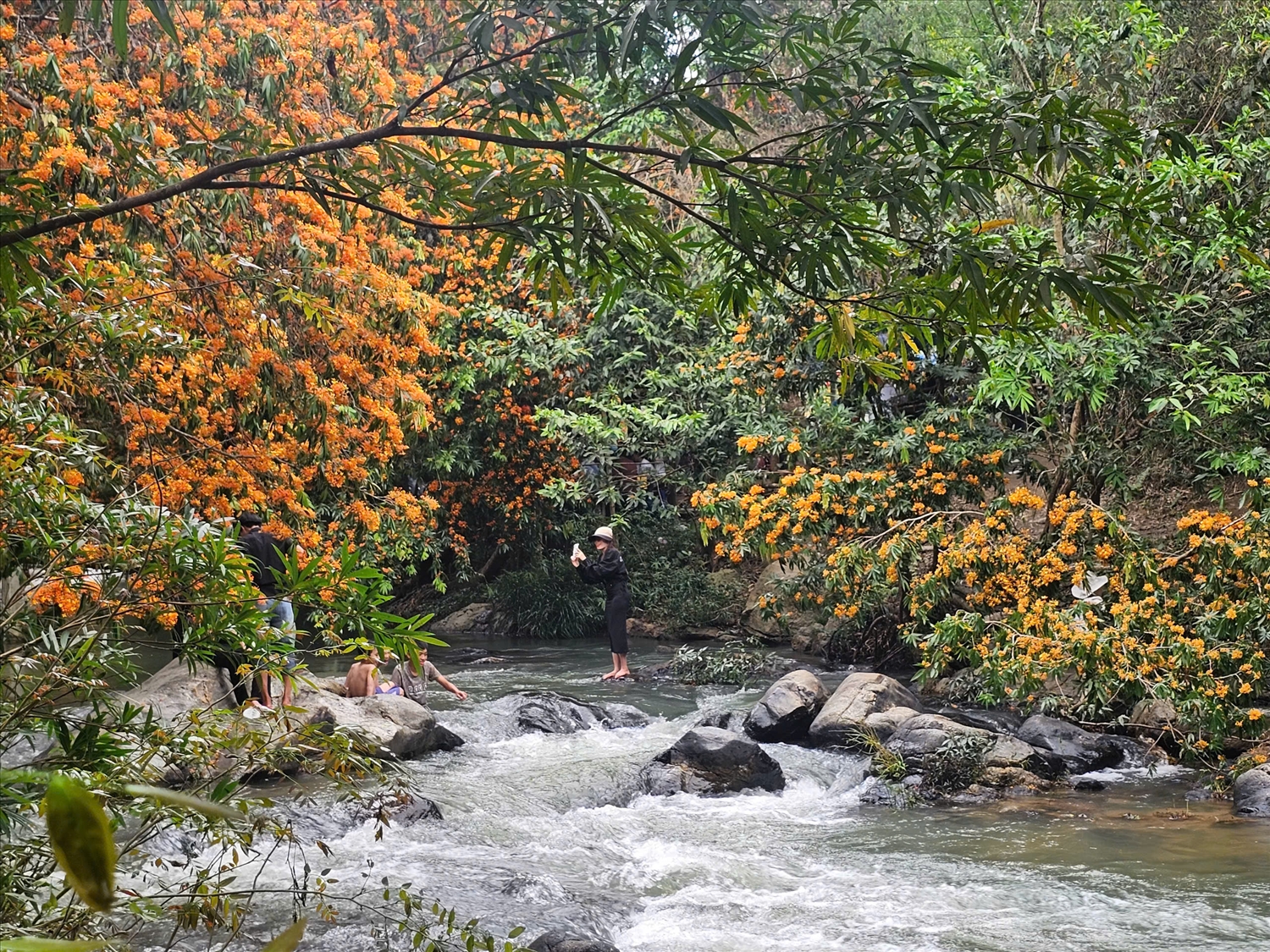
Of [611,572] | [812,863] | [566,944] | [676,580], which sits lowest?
[812,863]

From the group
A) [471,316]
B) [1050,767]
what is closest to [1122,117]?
[1050,767]

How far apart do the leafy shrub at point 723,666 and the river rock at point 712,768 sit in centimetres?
402

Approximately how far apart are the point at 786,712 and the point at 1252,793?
3829 mm

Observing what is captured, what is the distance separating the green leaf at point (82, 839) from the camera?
21.1 inches

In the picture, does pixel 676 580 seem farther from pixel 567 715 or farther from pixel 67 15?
pixel 67 15

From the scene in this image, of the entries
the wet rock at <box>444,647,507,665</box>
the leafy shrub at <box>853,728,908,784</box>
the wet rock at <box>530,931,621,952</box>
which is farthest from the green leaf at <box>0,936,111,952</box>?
the wet rock at <box>444,647,507,665</box>

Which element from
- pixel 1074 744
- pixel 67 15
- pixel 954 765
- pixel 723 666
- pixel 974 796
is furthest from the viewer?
pixel 723 666

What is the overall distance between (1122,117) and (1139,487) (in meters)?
8.99

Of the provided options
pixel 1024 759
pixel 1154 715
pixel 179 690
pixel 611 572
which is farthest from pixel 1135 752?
pixel 179 690

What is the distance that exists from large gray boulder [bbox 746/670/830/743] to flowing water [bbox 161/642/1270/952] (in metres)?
0.49

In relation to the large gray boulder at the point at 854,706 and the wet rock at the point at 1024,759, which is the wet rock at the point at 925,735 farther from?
the large gray boulder at the point at 854,706

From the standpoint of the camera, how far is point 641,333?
52.5 ft

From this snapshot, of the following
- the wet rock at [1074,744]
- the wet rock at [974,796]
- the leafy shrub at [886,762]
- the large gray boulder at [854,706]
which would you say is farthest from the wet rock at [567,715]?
the wet rock at [1074,744]

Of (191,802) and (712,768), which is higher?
(191,802)
